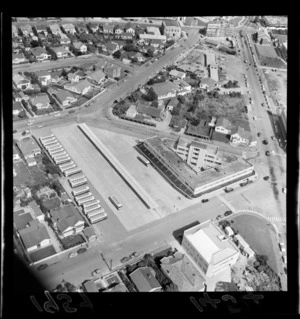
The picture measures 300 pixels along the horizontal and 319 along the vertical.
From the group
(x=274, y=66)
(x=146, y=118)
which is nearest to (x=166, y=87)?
(x=146, y=118)

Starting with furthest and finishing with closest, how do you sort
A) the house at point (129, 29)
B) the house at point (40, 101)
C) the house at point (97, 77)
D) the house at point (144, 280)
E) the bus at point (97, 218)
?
1. the house at point (129, 29)
2. the house at point (97, 77)
3. the house at point (40, 101)
4. the bus at point (97, 218)
5. the house at point (144, 280)

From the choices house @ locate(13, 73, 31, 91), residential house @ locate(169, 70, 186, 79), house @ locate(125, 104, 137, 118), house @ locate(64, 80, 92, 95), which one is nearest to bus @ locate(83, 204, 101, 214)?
house @ locate(125, 104, 137, 118)

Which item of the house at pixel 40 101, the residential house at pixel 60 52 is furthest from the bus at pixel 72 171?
the residential house at pixel 60 52

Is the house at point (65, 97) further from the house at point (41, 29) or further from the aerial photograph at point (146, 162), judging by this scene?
the house at point (41, 29)

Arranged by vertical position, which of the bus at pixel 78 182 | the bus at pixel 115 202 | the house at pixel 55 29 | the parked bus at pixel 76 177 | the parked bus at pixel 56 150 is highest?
the house at pixel 55 29

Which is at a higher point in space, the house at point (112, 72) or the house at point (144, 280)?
the house at point (112, 72)

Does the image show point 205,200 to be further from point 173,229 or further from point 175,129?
point 175,129
